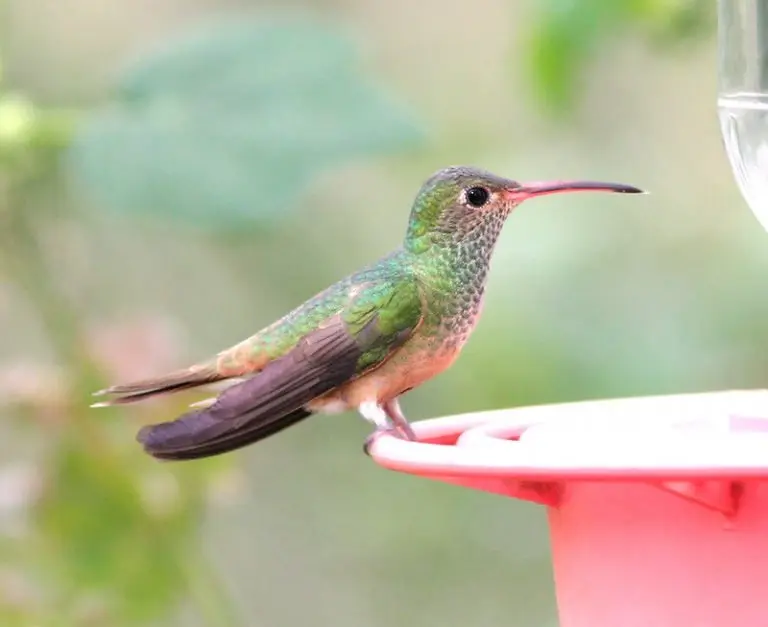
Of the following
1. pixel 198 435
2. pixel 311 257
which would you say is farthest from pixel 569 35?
pixel 311 257

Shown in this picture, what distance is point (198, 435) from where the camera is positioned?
1.95 metres

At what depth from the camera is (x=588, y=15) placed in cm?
289

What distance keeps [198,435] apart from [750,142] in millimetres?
904

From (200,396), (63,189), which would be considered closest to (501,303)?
(200,396)

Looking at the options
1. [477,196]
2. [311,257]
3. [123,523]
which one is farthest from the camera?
Answer: [311,257]

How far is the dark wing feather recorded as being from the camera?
1.96 metres

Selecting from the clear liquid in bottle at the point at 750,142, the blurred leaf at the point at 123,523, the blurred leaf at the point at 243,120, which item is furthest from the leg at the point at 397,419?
the blurred leaf at the point at 123,523

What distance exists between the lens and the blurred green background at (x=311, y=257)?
2877 mm

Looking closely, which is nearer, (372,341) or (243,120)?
(372,341)

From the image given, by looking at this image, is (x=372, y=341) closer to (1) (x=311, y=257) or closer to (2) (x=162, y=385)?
(2) (x=162, y=385)

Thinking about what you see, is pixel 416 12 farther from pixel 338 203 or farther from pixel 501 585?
pixel 501 585

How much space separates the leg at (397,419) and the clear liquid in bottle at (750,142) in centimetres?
60

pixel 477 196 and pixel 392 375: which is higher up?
pixel 477 196

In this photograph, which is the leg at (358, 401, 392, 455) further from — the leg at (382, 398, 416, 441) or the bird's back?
the bird's back
